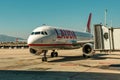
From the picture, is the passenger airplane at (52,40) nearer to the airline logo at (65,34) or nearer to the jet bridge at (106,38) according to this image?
the airline logo at (65,34)

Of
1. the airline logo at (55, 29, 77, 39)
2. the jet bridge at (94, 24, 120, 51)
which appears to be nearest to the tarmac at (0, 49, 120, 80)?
the jet bridge at (94, 24, 120, 51)

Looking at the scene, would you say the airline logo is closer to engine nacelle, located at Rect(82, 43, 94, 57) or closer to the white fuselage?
the white fuselage

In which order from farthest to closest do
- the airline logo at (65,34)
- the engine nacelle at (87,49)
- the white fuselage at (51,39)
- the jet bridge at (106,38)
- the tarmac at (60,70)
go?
the engine nacelle at (87,49) < the airline logo at (65,34) < the white fuselage at (51,39) < the jet bridge at (106,38) < the tarmac at (60,70)

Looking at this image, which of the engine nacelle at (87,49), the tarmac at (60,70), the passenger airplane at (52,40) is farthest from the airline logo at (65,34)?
the tarmac at (60,70)

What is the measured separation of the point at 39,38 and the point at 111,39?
10345 millimetres

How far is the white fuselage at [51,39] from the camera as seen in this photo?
2792 cm

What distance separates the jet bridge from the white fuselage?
9112 millimetres

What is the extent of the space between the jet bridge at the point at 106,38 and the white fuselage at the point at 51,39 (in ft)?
29.9

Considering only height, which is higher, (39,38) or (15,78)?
(39,38)

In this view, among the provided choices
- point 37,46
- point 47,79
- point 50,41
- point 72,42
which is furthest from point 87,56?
point 47,79

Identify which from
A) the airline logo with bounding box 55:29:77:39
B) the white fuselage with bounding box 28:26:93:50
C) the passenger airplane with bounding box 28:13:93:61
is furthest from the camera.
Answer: the airline logo with bounding box 55:29:77:39

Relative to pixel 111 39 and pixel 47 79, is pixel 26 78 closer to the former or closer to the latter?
pixel 47 79

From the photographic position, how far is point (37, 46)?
27.7 m

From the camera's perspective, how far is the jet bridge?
20109 millimetres
